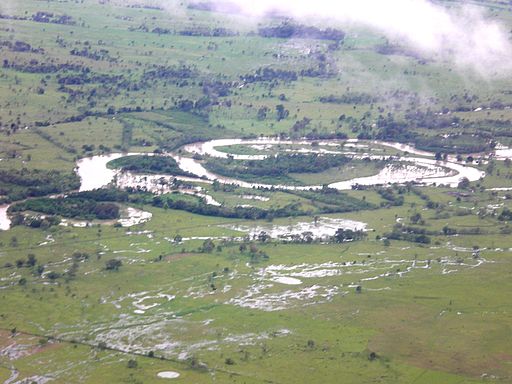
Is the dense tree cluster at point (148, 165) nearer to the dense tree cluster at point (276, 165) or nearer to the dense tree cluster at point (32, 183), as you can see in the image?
the dense tree cluster at point (276, 165)

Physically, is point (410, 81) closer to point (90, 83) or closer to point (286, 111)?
point (286, 111)

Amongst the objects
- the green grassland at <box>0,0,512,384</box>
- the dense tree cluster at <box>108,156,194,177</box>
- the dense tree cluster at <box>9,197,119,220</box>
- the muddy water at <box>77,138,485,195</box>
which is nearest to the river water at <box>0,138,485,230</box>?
the muddy water at <box>77,138,485,195</box>

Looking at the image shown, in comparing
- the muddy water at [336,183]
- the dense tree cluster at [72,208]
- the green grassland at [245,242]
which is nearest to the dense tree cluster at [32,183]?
the green grassland at [245,242]

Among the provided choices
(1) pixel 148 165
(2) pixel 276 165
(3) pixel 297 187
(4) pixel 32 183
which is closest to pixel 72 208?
(4) pixel 32 183

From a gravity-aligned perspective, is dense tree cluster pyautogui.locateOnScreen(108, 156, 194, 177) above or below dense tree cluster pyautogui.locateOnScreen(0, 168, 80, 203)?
above

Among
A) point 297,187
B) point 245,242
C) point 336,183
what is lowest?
point 245,242

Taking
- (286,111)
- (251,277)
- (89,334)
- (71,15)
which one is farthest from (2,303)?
(71,15)

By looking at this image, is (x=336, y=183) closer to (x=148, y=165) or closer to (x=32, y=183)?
(x=148, y=165)

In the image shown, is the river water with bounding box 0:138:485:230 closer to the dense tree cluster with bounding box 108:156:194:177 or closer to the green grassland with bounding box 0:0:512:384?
the dense tree cluster with bounding box 108:156:194:177
